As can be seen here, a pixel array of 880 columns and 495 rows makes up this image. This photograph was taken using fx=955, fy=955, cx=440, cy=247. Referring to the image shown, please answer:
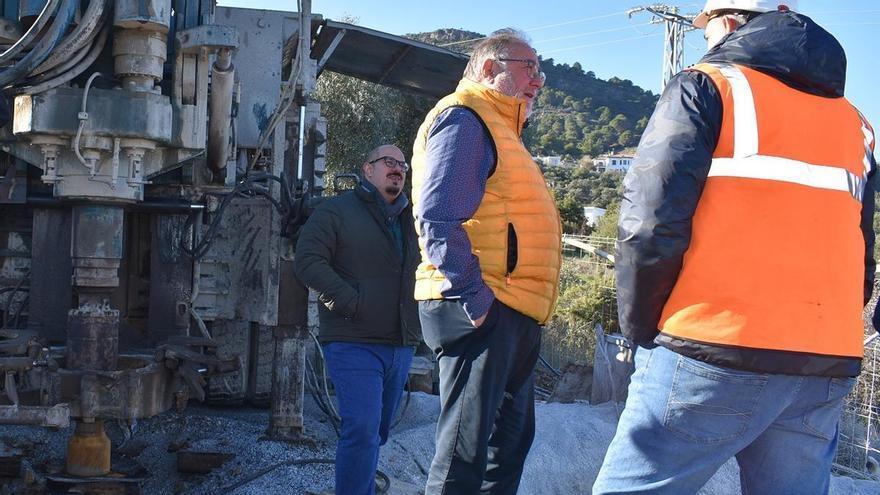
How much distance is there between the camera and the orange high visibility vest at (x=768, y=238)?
2391 mm

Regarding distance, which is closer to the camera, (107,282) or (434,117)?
(434,117)

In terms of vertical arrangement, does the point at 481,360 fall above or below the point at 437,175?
below

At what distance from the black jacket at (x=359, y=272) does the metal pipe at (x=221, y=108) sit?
0.68m

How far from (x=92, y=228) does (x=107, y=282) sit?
0.89ft

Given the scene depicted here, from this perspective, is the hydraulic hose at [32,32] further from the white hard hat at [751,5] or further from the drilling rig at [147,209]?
the white hard hat at [751,5]

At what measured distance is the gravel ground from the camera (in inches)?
205

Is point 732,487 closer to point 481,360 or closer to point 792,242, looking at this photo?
point 481,360

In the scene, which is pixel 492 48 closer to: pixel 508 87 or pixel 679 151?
pixel 508 87

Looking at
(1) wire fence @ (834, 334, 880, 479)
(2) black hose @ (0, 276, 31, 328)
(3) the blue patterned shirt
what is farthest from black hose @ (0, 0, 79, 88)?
(1) wire fence @ (834, 334, 880, 479)

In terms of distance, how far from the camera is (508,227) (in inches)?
125

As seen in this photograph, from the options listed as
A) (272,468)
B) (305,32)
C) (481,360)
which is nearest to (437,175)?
(481,360)

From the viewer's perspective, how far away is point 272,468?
5.20 m

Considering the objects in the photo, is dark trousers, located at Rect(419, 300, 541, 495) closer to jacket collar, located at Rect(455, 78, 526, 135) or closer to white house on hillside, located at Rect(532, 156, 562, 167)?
jacket collar, located at Rect(455, 78, 526, 135)

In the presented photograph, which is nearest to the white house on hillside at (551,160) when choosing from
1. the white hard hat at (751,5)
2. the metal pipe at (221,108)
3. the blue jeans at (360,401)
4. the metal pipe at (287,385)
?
the metal pipe at (287,385)
